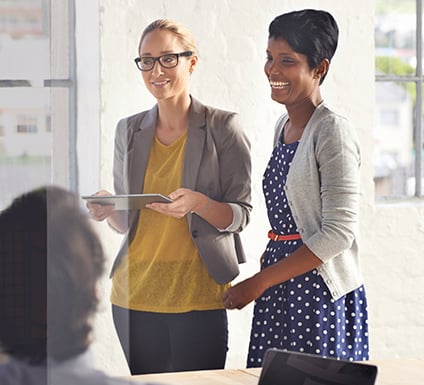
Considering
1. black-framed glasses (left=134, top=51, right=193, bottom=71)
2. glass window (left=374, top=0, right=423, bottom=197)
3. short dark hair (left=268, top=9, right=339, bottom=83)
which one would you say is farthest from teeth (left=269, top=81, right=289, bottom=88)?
glass window (left=374, top=0, right=423, bottom=197)

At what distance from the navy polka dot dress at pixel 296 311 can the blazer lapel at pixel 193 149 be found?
26cm

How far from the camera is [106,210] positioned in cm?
51

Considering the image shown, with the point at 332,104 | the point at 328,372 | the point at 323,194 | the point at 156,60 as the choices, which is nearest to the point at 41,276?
the point at 328,372

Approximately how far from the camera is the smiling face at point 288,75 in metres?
3.01

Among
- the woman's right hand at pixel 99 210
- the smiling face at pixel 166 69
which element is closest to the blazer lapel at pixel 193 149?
the smiling face at pixel 166 69

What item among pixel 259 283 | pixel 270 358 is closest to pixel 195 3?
pixel 259 283

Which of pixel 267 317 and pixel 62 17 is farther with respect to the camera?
pixel 267 317

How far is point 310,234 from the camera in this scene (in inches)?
110

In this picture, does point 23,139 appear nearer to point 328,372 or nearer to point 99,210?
point 99,210

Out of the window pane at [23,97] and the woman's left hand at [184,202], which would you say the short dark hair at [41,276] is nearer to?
the window pane at [23,97]

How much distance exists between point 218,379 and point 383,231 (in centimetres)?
208

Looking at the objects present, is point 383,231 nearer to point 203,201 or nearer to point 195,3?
point 203,201

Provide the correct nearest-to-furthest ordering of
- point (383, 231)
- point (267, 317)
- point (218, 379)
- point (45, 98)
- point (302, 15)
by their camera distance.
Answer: point (45, 98), point (218, 379), point (267, 317), point (302, 15), point (383, 231)

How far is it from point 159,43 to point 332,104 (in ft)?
2.41
